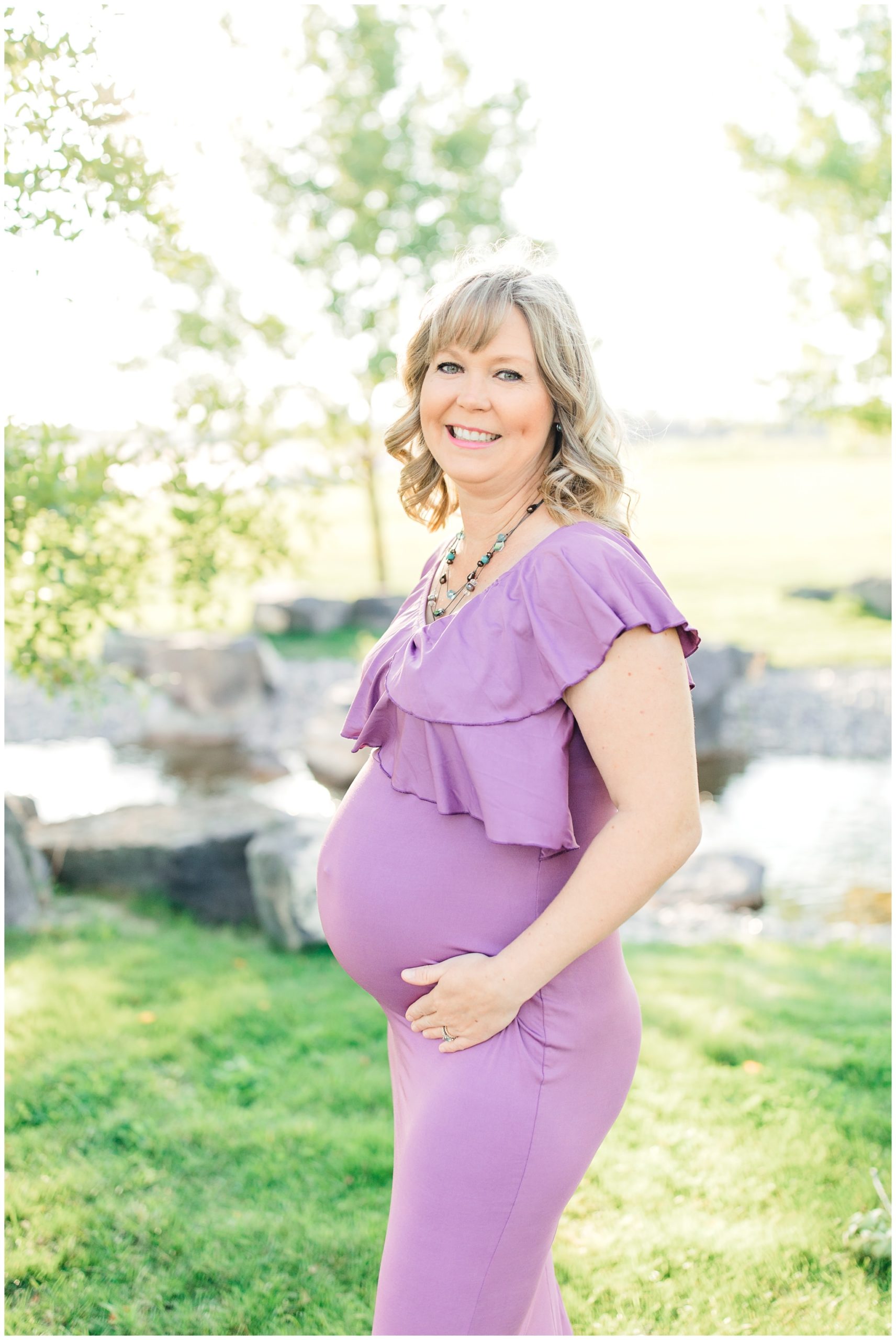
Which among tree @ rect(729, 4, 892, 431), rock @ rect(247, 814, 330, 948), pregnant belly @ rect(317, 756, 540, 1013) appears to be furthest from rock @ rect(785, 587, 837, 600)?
pregnant belly @ rect(317, 756, 540, 1013)

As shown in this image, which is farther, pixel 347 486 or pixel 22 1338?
pixel 347 486

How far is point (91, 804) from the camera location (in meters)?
8.01

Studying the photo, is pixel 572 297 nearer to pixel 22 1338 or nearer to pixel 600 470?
pixel 600 470

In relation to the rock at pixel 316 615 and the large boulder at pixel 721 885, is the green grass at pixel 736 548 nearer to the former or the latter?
the rock at pixel 316 615

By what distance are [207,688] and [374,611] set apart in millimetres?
4745

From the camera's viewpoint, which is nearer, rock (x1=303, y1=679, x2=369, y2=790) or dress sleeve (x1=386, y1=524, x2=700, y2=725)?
dress sleeve (x1=386, y1=524, x2=700, y2=725)

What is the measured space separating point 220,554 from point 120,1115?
6.55ft

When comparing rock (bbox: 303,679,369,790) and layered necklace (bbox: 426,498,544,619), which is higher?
layered necklace (bbox: 426,498,544,619)

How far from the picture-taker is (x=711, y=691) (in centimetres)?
1028

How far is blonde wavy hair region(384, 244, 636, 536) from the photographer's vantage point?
5.89 feet

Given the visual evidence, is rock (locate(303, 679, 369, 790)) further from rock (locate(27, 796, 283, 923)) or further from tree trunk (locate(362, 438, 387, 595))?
tree trunk (locate(362, 438, 387, 595))

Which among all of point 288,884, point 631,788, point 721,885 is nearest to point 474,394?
point 631,788

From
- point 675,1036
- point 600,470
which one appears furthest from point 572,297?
point 675,1036

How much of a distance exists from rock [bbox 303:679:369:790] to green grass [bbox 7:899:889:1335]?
4.00m
